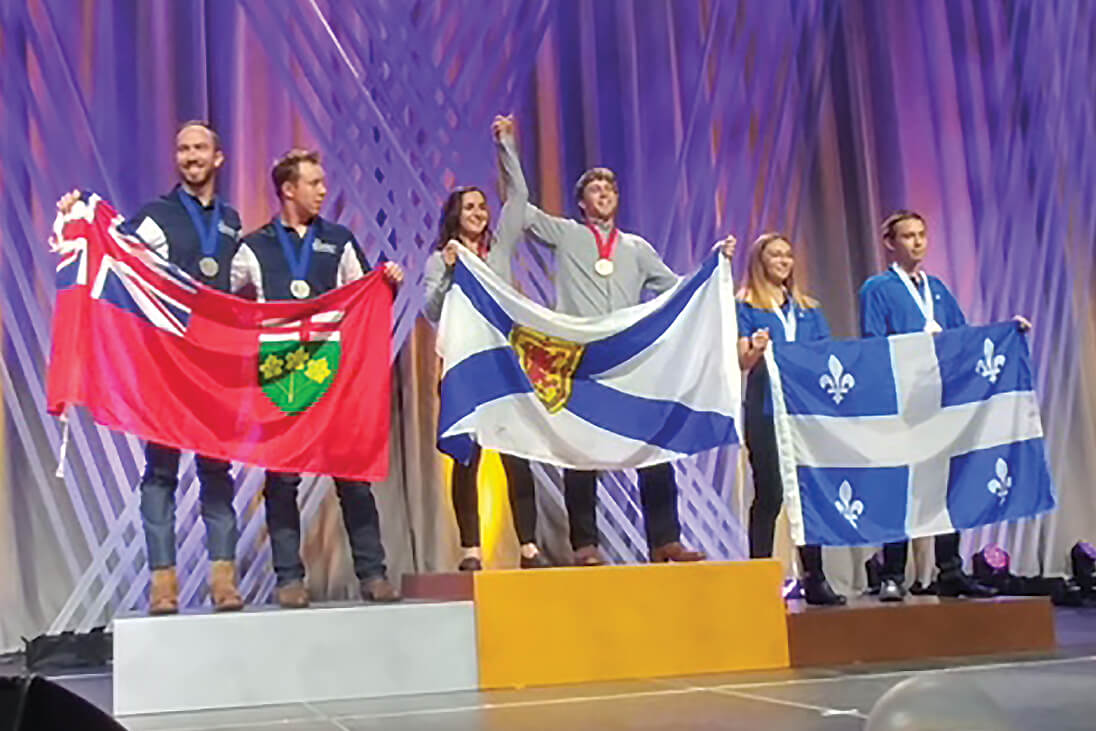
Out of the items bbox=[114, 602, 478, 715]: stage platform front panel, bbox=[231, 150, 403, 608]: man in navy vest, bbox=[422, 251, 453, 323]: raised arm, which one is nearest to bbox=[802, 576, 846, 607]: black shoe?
bbox=[114, 602, 478, 715]: stage platform front panel

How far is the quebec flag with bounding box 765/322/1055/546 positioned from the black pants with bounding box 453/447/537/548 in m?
0.72

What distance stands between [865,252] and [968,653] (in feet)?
7.79

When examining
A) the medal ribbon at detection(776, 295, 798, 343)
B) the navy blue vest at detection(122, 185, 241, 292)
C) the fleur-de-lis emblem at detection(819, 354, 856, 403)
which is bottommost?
the fleur-de-lis emblem at detection(819, 354, 856, 403)

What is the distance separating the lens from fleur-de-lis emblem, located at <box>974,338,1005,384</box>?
11.9 ft

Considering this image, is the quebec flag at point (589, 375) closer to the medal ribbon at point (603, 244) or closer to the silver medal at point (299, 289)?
the medal ribbon at point (603, 244)

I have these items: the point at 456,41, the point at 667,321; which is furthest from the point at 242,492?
the point at 456,41

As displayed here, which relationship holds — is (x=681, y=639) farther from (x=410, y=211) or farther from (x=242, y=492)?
(x=410, y=211)

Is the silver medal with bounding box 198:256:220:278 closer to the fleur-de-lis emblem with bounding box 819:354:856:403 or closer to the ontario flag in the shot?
the ontario flag

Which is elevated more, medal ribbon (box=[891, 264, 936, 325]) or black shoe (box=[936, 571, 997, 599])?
medal ribbon (box=[891, 264, 936, 325])

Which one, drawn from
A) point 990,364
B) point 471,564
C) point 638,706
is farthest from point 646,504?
point 638,706

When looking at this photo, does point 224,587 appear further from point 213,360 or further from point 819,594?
point 819,594

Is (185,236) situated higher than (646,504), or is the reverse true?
(185,236)

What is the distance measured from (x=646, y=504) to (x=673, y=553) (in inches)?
7.2

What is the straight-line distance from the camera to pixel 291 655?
2.74m
